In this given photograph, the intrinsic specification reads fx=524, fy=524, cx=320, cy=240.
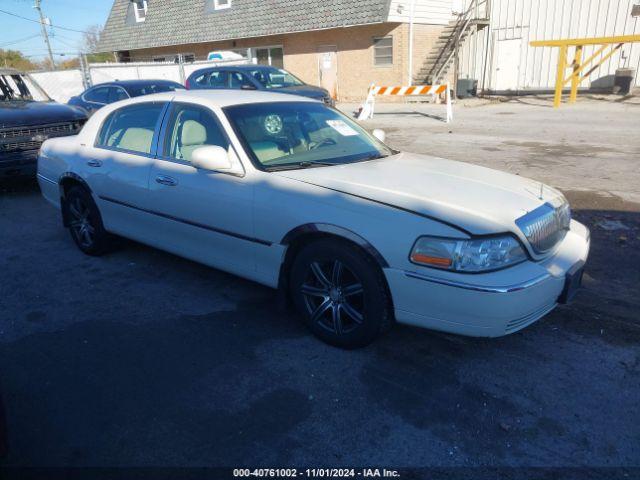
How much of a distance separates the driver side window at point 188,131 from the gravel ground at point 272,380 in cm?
116

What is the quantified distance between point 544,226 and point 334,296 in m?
Answer: 1.36

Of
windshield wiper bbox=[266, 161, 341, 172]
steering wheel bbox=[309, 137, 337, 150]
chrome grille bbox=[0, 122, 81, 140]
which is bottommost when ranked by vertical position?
chrome grille bbox=[0, 122, 81, 140]

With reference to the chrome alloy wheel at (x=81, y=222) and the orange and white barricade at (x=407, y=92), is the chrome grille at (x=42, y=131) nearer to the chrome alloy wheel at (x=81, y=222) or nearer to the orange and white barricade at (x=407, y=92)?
the chrome alloy wheel at (x=81, y=222)

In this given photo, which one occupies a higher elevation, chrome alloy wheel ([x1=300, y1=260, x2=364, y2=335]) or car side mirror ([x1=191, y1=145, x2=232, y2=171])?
car side mirror ([x1=191, y1=145, x2=232, y2=171])

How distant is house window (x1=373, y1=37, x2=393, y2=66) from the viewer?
21625mm

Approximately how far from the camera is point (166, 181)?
415 cm

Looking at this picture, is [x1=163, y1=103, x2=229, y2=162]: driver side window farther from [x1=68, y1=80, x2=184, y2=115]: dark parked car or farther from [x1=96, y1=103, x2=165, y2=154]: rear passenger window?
[x1=68, y1=80, x2=184, y2=115]: dark parked car

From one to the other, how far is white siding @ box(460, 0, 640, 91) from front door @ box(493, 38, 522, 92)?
4.7 inches

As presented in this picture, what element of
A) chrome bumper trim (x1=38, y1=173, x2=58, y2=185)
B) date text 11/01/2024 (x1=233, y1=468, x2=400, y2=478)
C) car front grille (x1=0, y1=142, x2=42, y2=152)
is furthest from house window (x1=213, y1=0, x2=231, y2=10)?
date text 11/01/2024 (x1=233, y1=468, x2=400, y2=478)

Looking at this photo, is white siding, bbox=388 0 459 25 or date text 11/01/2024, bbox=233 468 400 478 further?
white siding, bbox=388 0 459 25

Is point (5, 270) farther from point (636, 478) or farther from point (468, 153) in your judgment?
point (468, 153)

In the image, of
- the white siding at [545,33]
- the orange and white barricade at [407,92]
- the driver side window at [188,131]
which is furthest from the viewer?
the white siding at [545,33]

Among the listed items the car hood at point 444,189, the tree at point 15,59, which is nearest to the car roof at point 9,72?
the car hood at point 444,189

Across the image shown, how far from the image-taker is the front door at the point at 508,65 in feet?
73.4
